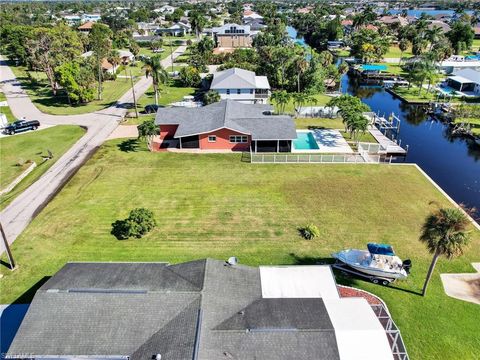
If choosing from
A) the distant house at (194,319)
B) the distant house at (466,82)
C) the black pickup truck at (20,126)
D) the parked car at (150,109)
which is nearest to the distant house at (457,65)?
the distant house at (466,82)

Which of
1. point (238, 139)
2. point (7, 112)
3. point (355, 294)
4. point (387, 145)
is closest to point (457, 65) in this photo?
point (387, 145)

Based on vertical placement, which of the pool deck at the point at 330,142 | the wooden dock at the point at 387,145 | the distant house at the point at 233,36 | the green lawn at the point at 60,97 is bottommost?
the wooden dock at the point at 387,145

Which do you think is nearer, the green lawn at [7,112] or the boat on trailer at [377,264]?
the boat on trailer at [377,264]

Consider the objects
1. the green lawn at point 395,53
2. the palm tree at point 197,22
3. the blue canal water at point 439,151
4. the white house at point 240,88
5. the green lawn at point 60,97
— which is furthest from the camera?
the palm tree at point 197,22

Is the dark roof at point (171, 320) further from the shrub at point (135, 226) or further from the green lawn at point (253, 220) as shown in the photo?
the shrub at point (135, 226)

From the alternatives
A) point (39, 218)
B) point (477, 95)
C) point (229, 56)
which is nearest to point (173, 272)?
point (39, 218)

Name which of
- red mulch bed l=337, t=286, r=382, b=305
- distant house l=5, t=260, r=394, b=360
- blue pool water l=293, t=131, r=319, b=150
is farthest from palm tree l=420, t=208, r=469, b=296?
blue pool water l=293, t=131, r=319, b=150

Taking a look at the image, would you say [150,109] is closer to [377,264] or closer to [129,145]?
[129,145]
